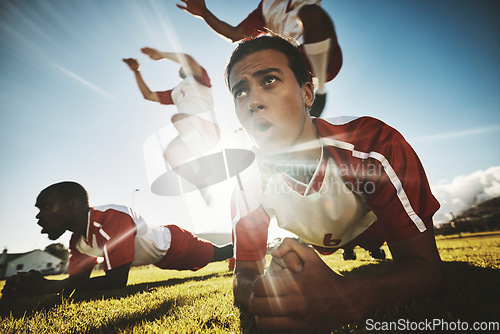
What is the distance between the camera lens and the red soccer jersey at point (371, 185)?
132 centimetres

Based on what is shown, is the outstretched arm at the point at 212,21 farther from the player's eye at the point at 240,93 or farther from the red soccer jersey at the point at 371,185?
the red soccer jersey at the point at 371,185

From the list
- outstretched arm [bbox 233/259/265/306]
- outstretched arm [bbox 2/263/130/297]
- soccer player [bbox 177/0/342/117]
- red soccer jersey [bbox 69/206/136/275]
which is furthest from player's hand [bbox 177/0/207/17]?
outstretched arm [bbox 2/263/130/297]

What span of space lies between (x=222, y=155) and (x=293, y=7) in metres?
2.03

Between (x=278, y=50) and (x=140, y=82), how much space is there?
4339 millimetres

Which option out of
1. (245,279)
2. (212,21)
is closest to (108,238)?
(245,279)

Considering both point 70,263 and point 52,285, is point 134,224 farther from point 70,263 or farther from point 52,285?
point 70,263

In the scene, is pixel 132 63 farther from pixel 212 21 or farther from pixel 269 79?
pixel 269 79

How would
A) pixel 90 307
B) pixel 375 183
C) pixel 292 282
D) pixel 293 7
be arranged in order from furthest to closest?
pixel 293 7 < pixel 90 307 < pixel 375 183 < pixel 292 282

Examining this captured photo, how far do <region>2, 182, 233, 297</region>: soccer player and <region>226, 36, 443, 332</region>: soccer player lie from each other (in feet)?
7.37

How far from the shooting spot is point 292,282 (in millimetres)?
885

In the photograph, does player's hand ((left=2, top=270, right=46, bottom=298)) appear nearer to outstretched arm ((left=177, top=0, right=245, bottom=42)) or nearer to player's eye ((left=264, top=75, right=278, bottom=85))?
player's eye ((left=264, top=75, right=278, bottom=85))

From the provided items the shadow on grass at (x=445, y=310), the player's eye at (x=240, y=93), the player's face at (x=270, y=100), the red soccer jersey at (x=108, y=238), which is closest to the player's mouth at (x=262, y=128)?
the player's face at (x=270, y=100)

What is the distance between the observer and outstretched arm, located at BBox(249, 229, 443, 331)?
0.88 meters

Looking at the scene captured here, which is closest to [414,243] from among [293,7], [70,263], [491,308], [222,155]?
[491,308]
